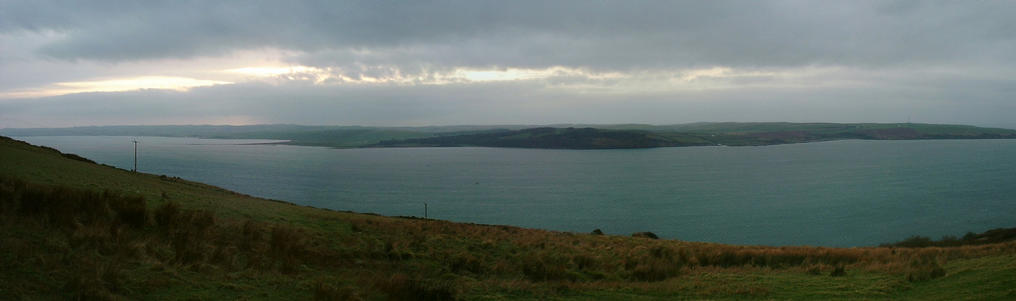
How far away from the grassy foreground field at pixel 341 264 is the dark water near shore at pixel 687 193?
33725 millimetres

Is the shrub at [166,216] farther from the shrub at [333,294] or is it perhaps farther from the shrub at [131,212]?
the shrub at [333,294]

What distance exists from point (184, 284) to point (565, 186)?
241 feet

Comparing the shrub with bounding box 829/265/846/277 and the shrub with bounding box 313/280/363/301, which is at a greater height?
the shrub with bounding box 313/280/363/301

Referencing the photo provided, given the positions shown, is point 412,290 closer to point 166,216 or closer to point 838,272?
point 166,216

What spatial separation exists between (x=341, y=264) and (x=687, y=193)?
217 ft

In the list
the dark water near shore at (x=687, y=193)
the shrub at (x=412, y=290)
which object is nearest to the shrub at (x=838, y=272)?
the shrub at (x=412, y=290)

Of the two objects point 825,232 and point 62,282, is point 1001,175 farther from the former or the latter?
point 62,282

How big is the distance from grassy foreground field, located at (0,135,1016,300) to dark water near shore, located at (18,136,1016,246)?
3373 cm

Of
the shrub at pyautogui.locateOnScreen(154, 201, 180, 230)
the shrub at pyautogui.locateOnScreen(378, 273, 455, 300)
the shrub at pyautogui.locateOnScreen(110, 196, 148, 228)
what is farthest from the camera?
the shrub at pyautogui.locateOnScreen(154, 201, 180, 230)

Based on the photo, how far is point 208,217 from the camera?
1088 centimetres

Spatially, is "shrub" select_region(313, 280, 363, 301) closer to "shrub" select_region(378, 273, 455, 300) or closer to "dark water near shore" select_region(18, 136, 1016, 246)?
"shrub" select_region(378, 273, 455, 300)

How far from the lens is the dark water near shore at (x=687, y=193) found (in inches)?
1959

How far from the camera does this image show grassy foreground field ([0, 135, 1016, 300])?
22.5ft

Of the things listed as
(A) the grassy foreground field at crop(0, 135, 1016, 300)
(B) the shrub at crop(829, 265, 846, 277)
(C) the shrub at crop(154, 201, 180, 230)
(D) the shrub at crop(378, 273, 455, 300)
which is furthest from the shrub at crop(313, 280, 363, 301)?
(B) the shrub at crop(829, 265, 846, 277)
